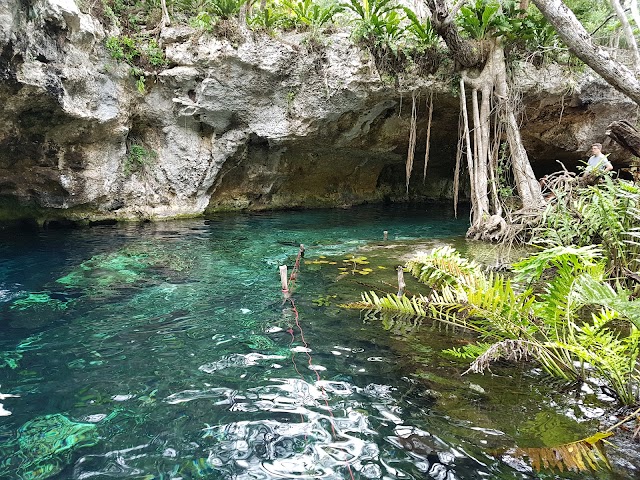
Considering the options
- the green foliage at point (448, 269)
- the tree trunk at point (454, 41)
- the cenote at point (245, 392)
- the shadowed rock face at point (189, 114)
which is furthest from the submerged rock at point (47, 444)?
the tree trunk at point (454, 41)

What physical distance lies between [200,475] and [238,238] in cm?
685

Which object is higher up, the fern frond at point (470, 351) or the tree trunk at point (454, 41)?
the tree trunk at point (454, 41)

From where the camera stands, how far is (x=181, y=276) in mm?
5543

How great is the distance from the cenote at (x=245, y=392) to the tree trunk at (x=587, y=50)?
261cm

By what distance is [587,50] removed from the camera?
3.62 meters

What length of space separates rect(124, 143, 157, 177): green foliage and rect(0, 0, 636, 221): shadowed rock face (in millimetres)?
29

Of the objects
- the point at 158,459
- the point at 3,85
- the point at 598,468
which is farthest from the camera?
the point at 3,85

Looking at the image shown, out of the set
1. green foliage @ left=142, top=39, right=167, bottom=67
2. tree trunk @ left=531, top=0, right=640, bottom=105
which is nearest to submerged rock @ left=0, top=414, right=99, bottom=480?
tree trunk @ left=531, top=0, right=640, bottom=105

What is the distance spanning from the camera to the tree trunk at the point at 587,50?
11.5 ft

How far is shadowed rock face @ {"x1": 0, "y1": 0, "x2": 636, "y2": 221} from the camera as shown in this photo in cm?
814

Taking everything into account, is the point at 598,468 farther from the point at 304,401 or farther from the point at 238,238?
the point at 238,238

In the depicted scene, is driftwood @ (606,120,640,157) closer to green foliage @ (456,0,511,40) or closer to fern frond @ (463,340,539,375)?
fern frond @ (463,340,539,375)

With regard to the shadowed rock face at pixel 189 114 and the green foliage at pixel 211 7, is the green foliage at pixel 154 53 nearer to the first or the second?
the shadowed rock face at pixel 189 114

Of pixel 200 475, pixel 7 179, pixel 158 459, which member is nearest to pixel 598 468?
pixel 200 475
